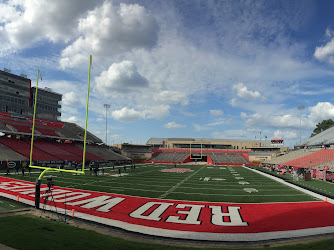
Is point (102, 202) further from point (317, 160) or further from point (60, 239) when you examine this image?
point (317, 160)

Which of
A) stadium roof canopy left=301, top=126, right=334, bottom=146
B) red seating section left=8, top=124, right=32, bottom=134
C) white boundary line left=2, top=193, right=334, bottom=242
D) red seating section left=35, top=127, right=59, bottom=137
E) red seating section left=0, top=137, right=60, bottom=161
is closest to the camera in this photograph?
white boundary line left=2, top=193, right=334, bottom=242

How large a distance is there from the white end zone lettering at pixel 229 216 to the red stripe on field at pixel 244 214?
0.67 feet

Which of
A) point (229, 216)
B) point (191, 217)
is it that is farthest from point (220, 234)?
point (229, 216)

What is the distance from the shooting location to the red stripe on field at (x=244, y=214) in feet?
33.1

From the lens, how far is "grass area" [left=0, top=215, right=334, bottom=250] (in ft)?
22.3

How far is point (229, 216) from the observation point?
38.7 feet

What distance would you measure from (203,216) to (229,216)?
1.39 metres

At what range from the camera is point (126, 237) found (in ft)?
28.5

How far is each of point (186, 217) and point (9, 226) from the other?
7623 millimetres

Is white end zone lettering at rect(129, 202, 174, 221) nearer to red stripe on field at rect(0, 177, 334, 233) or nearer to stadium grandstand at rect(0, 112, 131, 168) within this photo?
red stripe on field at rect(0, 177, 334, 233)

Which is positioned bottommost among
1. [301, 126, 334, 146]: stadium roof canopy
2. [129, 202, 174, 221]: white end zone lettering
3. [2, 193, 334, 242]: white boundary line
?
[129, 202, 174, 221]: white end zone lettering

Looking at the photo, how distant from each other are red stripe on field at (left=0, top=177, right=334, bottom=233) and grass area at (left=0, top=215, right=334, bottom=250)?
89.7 inches

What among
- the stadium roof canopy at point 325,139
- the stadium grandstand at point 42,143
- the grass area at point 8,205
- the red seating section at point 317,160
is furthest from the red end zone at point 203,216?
the stadium roof canopy at point 325,139

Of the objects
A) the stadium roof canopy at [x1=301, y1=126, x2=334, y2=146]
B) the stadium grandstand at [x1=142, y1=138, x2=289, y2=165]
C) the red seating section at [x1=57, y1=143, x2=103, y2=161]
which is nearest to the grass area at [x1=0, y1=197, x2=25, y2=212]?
the red seating section at [x1=57, y1=143, x2=103, y2=161]
